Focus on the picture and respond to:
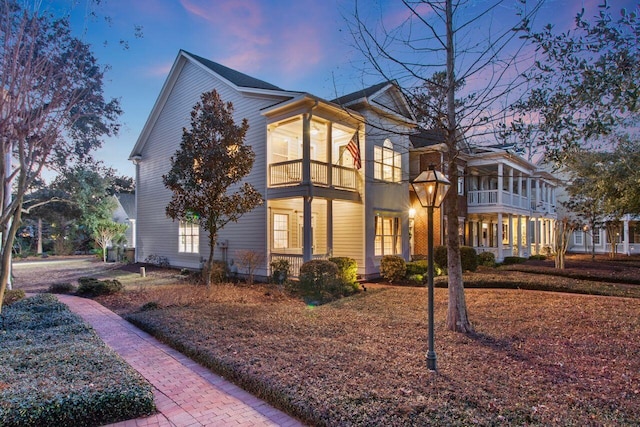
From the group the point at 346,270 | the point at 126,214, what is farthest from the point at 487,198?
the point at 126,214

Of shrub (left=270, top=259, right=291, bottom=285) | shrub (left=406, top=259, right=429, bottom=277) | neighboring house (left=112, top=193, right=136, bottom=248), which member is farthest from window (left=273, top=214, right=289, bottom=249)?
neighboring house (left=112, top=193, right=136, bottom=248)

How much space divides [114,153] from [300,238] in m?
11.2

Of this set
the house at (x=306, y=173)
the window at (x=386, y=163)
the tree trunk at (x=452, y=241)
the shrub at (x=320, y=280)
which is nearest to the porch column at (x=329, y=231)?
Answer: the house at (x=306, y=173)

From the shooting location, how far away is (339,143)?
49.4 feet

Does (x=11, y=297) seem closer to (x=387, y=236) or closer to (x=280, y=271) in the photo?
(x=280, y=271)

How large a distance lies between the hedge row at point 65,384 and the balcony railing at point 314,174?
8.18 metres

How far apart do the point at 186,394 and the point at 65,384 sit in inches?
48.2

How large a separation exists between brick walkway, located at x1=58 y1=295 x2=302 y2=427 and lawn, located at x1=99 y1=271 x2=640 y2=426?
16cm

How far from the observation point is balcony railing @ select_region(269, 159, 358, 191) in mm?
12550

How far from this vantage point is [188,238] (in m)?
17.1

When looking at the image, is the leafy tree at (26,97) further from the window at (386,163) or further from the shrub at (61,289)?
the window at (386,163)

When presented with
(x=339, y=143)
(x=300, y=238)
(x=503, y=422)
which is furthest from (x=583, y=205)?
(x=503, y=422)

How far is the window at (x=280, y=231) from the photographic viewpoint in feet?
47.2

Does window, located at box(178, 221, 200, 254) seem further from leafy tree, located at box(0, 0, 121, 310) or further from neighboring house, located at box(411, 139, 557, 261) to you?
neighboring house, located at box(411, 139, 557, 261)
